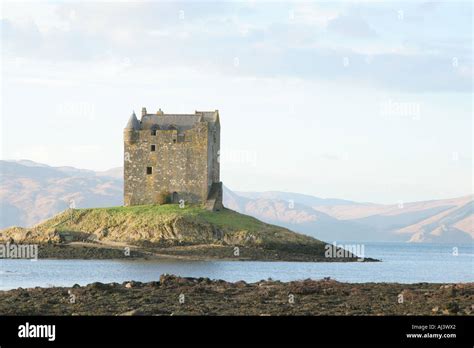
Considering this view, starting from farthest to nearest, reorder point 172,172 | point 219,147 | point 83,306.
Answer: point 219,147
point 172,172
point 83,306

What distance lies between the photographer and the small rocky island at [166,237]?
8619 cm

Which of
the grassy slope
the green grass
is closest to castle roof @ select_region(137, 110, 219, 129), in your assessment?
the green grass

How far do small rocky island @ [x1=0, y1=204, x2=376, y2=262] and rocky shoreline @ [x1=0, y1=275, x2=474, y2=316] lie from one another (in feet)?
125

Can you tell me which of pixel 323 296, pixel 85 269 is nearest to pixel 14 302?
pixel 323 296

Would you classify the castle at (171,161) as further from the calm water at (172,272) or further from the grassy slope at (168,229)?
the calm water at (172,272)

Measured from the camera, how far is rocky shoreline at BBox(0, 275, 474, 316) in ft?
116

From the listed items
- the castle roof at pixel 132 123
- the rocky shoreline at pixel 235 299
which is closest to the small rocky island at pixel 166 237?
the castle roof at pixel 132 123

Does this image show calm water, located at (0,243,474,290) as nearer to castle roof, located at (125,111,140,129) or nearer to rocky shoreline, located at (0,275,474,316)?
rocky shoreline, located at (0,275,474,316)

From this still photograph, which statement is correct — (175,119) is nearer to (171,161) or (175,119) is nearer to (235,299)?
(171,161)

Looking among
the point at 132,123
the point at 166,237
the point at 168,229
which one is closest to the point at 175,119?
the point at 132,123

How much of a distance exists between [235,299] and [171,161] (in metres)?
59.3
